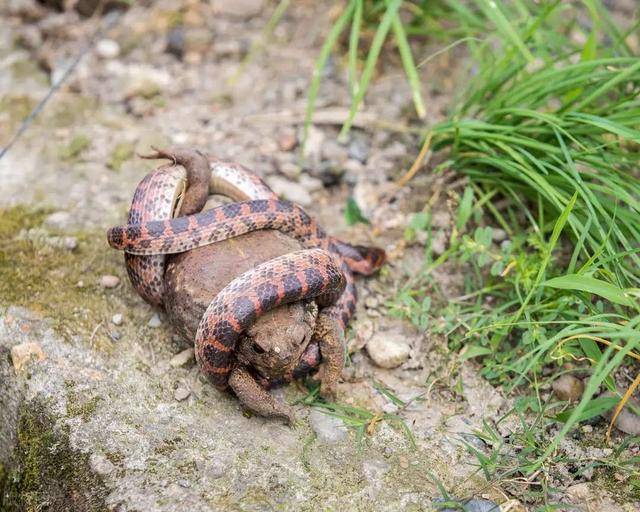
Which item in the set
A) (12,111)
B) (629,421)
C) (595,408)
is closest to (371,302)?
(595,408)

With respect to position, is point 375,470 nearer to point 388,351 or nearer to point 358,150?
point 388,351

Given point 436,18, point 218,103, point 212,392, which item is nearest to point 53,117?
point 218,103

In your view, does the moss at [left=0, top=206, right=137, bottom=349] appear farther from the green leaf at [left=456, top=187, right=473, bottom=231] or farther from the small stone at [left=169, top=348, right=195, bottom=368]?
the green leaf at [left=456, top=187, right=473, bottom=231]

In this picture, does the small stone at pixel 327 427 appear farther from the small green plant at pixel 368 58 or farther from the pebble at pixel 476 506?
the small green plant at pixel 368 58

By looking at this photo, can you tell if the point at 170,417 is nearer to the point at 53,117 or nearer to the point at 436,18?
the point at 53,117

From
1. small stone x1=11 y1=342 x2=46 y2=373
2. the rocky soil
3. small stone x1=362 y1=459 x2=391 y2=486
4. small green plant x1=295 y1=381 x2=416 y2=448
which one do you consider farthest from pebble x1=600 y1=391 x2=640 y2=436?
small stone x1=11 y1=342 x2=46 y2=373
